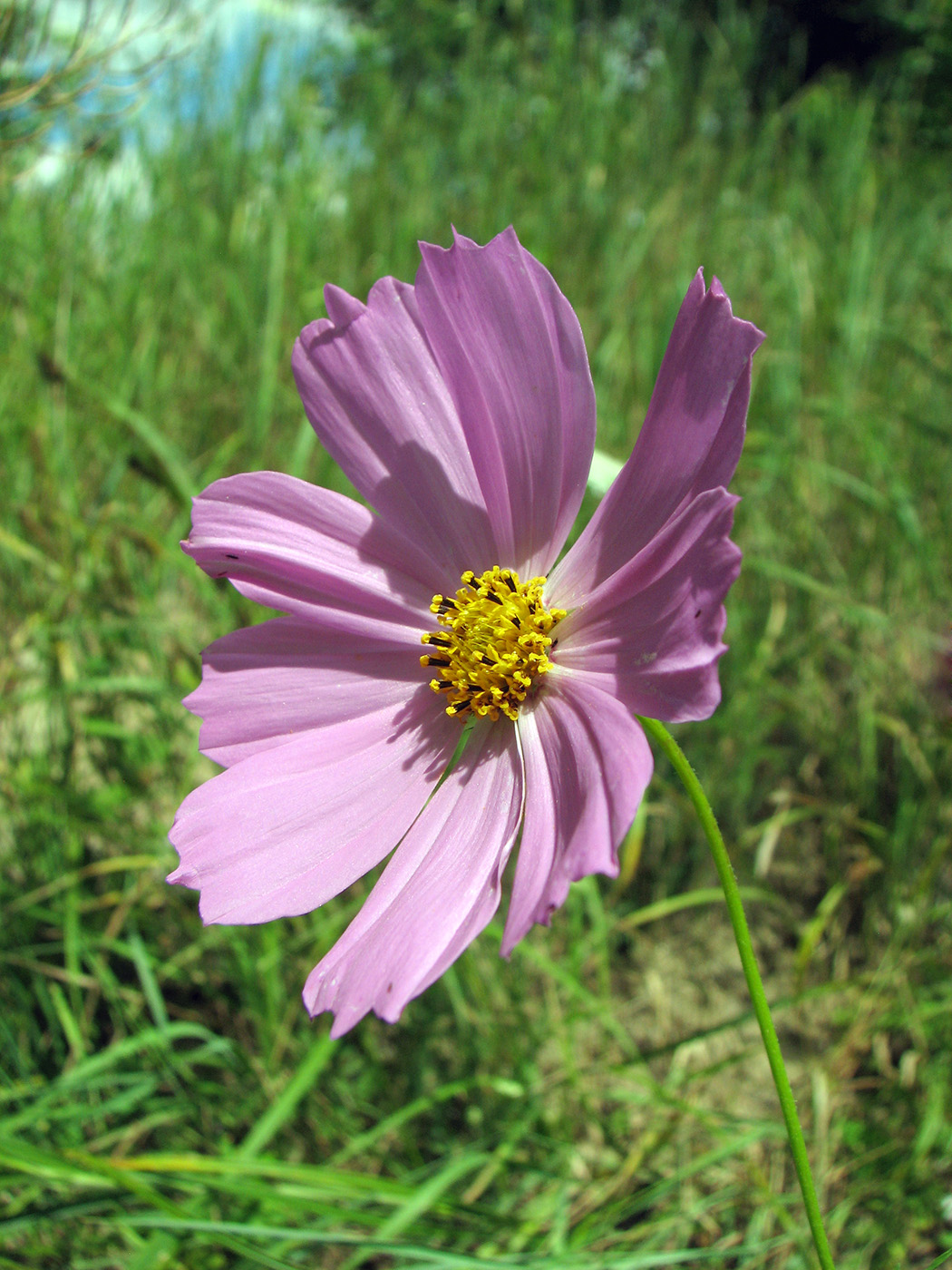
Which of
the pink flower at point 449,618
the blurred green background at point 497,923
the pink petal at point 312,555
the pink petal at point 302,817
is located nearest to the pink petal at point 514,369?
the pink flower at point 449,618

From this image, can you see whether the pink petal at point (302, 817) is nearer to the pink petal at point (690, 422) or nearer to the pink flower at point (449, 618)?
the pink flower at point (449, 618)

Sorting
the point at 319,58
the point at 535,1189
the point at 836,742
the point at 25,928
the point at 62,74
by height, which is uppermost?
the point at 319,58

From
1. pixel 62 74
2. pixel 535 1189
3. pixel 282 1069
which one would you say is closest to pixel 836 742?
pixel 535 1189

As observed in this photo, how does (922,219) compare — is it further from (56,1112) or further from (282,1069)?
(56,1112)

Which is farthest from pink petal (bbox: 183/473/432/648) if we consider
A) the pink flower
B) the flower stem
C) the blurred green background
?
the blurred green background

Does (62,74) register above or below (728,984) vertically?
above

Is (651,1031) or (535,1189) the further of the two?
(651,1031)

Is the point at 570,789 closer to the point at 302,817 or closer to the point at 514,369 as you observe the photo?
the point at 302,817

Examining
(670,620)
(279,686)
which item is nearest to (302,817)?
(279,686)
